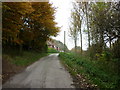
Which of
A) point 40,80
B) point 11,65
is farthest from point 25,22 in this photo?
point 40,80

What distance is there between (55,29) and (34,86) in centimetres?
1764

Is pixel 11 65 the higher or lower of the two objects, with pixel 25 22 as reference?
lower

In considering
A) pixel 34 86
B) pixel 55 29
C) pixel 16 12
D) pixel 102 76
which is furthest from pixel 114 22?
pixel 55 29

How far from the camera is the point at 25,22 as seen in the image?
59.7ft

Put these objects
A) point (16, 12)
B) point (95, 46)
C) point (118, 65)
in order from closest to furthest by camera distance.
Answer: point (118, 65) < point (16, 12) < point (95, 46)

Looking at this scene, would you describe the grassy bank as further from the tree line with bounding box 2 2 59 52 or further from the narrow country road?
the tree line with bounding box 2 2 59 52

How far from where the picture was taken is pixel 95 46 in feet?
39.3

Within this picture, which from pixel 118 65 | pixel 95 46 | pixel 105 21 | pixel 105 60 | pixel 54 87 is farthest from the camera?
pixel 95 46

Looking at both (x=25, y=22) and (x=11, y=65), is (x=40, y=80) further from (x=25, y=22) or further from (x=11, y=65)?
(x=25, y=22)

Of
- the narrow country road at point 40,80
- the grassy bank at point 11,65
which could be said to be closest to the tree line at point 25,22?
the grassy bank at point 11,65

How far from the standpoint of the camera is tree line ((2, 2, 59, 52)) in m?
10.8

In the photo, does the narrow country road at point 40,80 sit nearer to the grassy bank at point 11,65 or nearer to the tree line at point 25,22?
the grassy bank at point 11,65

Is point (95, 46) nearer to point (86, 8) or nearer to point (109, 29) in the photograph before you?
point (109, 29)

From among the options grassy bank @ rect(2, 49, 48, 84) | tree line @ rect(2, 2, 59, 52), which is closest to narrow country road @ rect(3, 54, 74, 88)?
grassy bank @ rect(2, 49, 48, 84)
